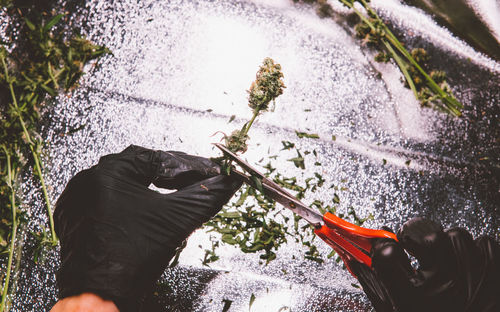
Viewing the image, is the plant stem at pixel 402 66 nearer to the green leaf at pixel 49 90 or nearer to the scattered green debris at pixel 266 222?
the scattered green debris at pixel 266 222

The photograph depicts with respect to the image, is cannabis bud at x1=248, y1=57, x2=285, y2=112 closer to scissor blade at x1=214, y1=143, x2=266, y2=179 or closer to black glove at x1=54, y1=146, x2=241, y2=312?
scissor blade at x1=214, y1=143, x2=266, y2=179

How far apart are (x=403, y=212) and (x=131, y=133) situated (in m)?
1.90

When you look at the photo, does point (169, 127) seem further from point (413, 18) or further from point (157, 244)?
point (413, 18)

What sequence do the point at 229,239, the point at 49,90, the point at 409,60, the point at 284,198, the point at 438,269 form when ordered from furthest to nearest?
the point at 409,60, the point at 49,90, the point at 229,239, the point at 284,198, the point at 438,269

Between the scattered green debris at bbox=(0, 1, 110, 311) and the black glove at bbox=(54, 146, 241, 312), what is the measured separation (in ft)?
2.10

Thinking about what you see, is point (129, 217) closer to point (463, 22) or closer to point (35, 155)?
point (35, 155)

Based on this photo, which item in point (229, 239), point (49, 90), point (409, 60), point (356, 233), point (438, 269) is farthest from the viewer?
point (409, 60)

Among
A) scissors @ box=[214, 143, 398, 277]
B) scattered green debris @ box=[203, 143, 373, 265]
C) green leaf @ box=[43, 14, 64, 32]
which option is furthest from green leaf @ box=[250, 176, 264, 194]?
green leaf @ box=[43, 14, 64, 32]

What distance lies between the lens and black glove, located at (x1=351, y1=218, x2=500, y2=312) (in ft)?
5.17

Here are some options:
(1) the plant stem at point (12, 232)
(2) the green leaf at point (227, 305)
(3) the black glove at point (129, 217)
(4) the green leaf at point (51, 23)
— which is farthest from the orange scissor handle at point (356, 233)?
(4) the green leaf at point (51, 23)

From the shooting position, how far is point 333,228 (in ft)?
5.82

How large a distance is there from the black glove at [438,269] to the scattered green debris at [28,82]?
2.03 metres

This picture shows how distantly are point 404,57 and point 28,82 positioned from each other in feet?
8.54

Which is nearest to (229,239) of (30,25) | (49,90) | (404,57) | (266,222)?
(266,222)
